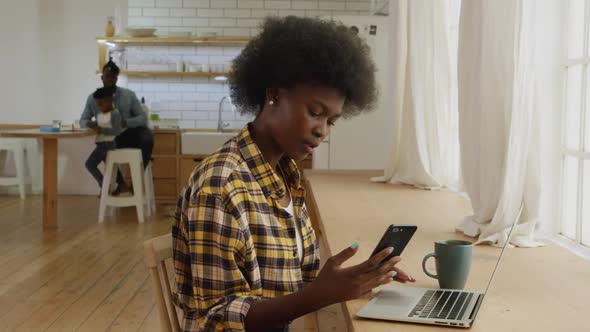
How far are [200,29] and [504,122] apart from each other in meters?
6.60

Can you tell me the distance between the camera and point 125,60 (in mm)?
8375

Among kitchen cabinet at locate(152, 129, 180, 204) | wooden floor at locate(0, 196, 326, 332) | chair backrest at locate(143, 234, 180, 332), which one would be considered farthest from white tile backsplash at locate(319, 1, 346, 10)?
chair backrest at locate(143, 234, 180, 332)

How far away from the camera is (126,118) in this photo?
7.12 metres

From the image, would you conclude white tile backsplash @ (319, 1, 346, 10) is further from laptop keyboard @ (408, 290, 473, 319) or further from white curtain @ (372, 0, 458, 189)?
laptop keyboard @ (408, 290, 473, 319)

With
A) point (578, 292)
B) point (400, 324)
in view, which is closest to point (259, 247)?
point (400, 324)

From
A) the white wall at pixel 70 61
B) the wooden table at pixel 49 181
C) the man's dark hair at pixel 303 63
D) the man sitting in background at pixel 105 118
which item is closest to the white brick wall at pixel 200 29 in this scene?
the white wall at pixel 70 61

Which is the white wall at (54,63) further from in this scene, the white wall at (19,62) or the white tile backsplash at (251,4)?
the white tile backsplash at (251,4)

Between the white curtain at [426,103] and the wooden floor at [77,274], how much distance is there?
3.15 ft

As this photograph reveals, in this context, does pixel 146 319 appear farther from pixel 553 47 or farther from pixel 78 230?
pixel 78 230

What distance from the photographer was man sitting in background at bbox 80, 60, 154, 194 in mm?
6930

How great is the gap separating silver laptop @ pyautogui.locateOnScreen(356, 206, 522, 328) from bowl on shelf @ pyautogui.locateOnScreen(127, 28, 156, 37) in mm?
7066

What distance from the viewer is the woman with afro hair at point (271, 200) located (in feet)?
4.43

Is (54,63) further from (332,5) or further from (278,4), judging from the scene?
(332,5)

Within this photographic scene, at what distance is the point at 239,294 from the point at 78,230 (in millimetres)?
5287
